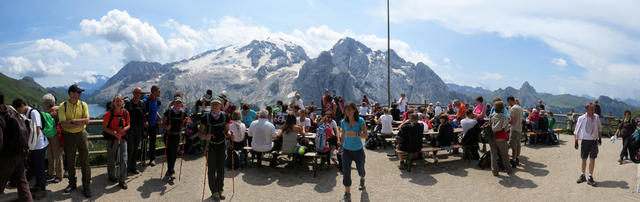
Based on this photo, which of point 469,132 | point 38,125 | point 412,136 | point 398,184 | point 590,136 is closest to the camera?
point 38,125

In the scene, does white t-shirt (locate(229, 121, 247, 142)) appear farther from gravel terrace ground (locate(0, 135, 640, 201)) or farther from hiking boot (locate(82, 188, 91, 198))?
hiking boot (locate(82, 188, 91, 198))

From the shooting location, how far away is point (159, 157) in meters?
9.02

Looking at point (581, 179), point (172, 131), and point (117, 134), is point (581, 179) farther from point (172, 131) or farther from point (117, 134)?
point (117, 134)

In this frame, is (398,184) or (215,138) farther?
(398,184)

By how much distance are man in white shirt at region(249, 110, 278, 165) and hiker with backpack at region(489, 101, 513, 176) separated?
5.19m

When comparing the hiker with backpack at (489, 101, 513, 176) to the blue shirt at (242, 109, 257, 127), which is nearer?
the hiker with backpack at (489, 101, 513, 176)

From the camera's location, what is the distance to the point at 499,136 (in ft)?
24.6

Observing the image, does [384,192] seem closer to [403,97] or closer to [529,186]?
[529,186]

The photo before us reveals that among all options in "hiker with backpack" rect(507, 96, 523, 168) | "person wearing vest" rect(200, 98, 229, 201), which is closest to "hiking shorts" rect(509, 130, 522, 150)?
"hiker with backpack" rect(507, 96, 523, 168)

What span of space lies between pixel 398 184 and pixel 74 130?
656 cm

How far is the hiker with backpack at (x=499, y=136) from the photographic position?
24.2 ft

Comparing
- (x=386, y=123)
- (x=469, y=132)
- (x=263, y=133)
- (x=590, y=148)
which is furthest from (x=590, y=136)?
(x=263, y=133)

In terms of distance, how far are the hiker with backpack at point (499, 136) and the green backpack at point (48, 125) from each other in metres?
9.42

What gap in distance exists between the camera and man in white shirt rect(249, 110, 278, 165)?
7.58m
